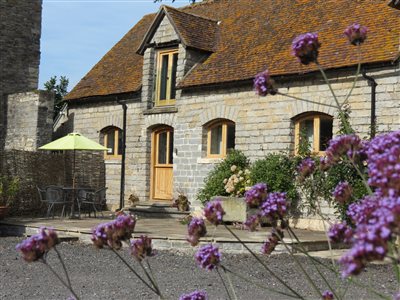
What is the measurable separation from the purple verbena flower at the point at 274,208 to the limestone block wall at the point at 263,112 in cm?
979

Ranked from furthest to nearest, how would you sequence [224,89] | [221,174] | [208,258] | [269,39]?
[269,39], [224,89], [221,174], [208,258]

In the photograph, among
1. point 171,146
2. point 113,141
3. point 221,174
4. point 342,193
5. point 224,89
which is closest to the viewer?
point 342,193

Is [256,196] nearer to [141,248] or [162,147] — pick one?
[141,248]

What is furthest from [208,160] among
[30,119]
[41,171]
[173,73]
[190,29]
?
[30,119]

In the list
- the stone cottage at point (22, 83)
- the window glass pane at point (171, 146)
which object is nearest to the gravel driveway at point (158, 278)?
the window glass pane at point (171, 146)

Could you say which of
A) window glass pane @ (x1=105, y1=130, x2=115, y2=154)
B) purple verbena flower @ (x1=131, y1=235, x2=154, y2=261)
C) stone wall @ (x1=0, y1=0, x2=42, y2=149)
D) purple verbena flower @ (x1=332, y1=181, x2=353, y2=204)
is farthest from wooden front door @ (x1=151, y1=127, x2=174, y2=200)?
purple verbena flower @ (x1=131, y1=235, x2=154, y2=261)

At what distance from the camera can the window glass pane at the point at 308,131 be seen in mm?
13398

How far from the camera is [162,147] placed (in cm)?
1731

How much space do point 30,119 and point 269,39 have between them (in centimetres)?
835

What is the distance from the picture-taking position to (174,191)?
16250 mm

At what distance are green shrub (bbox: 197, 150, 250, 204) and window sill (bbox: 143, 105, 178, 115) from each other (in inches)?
104

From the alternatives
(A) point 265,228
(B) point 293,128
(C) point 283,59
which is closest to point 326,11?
(C) point 283,59

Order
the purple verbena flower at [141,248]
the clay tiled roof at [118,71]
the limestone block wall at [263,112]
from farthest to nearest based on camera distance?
the clay tiled roof at [118,71]
the limestone block wall at [263,112]
the purple verbena flower at [141,248]

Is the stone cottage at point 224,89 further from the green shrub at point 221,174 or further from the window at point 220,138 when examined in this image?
the green shrub at point 221,174
